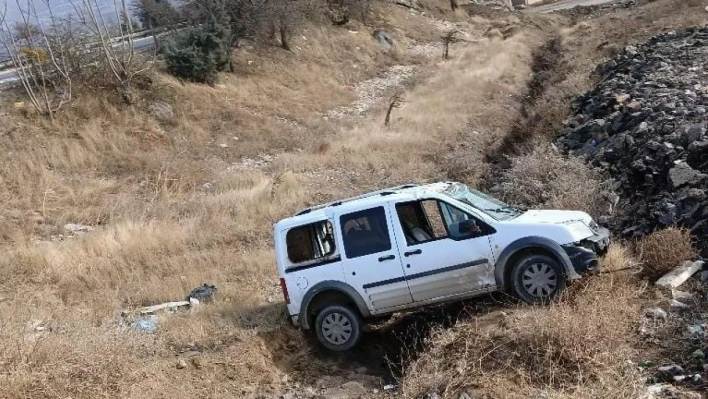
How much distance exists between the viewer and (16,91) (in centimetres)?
2158

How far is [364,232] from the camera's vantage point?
827 cm

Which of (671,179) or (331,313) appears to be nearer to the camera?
(331,313)

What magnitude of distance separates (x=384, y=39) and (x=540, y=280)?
3217cm

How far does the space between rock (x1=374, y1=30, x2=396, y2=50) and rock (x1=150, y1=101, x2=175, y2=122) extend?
56.9 ft

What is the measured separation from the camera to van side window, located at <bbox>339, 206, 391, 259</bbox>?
8.22m

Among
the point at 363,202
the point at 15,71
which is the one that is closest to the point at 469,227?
the point at 363,202

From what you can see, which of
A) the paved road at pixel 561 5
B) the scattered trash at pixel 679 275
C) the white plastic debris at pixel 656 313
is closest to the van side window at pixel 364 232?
the white plastic debris at pixel 656 313

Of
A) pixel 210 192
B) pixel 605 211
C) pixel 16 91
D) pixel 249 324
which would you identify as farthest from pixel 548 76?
pixel 249 324

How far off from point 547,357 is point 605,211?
509cm

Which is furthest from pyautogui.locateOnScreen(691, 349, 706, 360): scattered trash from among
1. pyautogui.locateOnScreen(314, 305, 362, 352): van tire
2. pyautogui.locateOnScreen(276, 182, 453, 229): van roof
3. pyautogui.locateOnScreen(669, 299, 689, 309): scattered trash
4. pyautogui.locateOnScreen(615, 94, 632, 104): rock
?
pyautogui.locateOnScreen(615, 94, 632, 104): rock

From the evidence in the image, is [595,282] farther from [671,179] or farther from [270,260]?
[270,260]

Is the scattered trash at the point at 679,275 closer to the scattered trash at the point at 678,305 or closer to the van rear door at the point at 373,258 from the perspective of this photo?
the scattered trash at the point at 678,305

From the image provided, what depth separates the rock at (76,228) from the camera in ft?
50.8

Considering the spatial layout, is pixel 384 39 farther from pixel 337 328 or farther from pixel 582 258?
pixel 582 258
